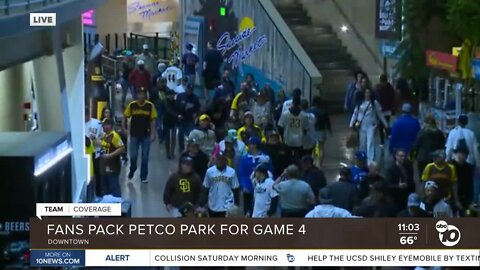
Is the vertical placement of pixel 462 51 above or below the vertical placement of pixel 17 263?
above

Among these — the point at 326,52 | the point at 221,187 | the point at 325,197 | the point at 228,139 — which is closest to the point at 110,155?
the point at 228,139

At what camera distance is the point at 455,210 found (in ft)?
17.9

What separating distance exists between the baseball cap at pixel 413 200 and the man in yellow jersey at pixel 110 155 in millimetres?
1651

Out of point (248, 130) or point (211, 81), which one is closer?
point (248, 130)

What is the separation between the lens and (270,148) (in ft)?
21.4

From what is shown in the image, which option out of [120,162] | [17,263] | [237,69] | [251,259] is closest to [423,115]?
[237,69]

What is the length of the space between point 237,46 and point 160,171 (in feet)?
5.91

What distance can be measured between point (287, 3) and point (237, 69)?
6.16 feet

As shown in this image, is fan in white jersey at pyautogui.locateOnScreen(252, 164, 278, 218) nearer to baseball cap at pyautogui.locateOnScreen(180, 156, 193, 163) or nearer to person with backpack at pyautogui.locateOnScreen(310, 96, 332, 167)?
baseball cap at pyautogui.locateOnScreen(180, 156, 193, 163)

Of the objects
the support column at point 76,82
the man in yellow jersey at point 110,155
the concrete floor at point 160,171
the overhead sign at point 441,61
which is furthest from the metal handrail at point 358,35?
the support column at point 76,82

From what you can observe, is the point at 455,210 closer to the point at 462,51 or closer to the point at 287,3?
the point at 462,51

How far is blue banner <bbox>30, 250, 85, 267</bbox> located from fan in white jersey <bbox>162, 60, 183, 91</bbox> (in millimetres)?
2819

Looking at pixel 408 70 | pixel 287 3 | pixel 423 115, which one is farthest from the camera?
pixel 287 3

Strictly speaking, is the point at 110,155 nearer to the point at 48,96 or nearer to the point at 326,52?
the point at 48,96
